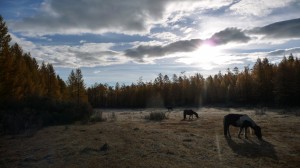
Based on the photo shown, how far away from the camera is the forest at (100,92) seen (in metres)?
32.0

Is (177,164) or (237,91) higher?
(237,91)

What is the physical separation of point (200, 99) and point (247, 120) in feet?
249

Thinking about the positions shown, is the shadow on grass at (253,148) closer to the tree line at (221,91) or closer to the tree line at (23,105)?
the tree line at (23,105)

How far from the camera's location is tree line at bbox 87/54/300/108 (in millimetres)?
65688

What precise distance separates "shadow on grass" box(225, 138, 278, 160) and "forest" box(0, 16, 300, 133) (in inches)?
690

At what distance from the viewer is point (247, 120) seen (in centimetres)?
2036

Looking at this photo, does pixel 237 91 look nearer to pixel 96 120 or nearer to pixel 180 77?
pixel 180 77

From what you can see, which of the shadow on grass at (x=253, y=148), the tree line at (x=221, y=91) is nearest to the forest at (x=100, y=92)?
the tree line at (x=221, y=91)

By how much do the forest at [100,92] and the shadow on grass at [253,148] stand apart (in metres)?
17.5

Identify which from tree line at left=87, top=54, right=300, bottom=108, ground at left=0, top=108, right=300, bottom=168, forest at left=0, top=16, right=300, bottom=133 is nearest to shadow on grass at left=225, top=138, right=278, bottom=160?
ground at left=0, top=108, right=300, bottom=168

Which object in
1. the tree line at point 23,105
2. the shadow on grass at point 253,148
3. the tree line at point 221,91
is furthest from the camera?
the tree line at point 221,91

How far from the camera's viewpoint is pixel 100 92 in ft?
443

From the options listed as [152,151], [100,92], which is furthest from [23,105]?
[100,92]

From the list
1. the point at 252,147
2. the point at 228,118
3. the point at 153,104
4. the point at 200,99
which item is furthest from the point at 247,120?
the point at 153,104
